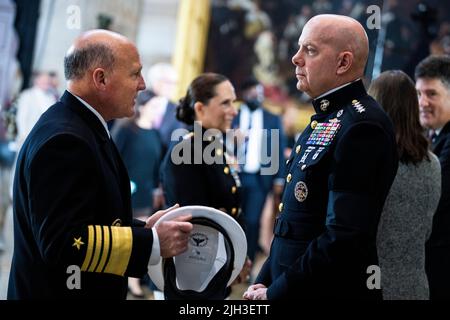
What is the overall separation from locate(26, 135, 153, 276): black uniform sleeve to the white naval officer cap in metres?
0.50

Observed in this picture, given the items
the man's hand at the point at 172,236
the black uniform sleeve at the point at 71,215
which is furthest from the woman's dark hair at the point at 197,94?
the black uniform sleeve at the point at 71,215

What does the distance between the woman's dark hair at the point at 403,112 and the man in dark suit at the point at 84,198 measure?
0.96 metres

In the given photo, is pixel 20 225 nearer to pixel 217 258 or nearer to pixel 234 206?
pixel 217 258

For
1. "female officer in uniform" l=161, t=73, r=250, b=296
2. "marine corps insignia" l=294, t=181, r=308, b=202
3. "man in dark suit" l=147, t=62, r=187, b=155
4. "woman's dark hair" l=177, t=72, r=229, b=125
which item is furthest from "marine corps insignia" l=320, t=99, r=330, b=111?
"man in dark suit" l=147, t=62, r=187, b=155

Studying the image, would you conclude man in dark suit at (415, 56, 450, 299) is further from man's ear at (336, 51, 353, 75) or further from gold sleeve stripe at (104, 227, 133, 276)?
gold sleeve stripe at (104, 227, 133, 276)

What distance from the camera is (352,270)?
215 centimetres

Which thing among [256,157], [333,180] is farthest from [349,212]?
[256,157]

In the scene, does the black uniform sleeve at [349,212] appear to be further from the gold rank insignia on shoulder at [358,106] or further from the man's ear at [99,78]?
the man's ear at [99,78]

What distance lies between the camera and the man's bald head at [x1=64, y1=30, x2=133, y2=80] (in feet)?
7.35

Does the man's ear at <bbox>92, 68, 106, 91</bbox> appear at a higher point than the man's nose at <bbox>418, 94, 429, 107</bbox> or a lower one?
lower

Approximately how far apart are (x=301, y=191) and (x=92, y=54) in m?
0.78

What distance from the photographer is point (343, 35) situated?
89.1 inches
